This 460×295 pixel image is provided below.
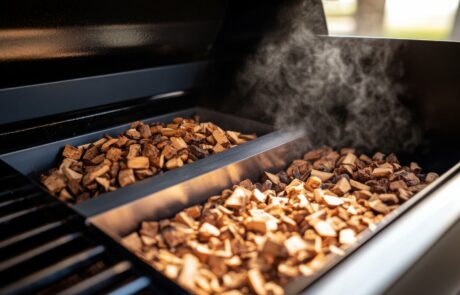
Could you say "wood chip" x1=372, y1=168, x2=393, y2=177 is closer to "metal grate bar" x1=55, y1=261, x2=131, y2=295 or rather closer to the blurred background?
the blurred background

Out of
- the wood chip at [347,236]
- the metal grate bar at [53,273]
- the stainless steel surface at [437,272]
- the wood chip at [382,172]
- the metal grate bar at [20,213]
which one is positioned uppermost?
the metal grate bar at [20,213]

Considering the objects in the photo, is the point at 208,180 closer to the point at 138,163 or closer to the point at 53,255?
the point at 138,163

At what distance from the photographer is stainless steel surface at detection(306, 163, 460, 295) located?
0.76 metres

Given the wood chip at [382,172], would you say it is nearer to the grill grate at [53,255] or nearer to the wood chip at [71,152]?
the grill grate at [53,255]

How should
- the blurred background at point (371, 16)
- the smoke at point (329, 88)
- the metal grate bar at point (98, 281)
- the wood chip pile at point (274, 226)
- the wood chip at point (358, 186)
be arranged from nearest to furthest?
the metal grate bar at point (98, 281) < the wood chip pile at point (274, 226) < the wood chip at point (358, 186) < the smoke at point (329, 88) < the blurred background at point (371, 16)

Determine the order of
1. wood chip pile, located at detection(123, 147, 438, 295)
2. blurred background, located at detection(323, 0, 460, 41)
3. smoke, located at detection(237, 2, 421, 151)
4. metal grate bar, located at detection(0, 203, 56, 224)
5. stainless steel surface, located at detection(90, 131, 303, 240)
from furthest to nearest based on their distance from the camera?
1. blurred background, located at detection(323, 0, 460, 41)
2. smoke, located at detection(237, 2, 421, 151)
3. stainless steel surface, located at detection(90, 131, 303, 240)
4. metal grate bar, located at detection(0, 203, 56, 224)
5. wood chip pile, located at detection(123, 147, 438, 295)

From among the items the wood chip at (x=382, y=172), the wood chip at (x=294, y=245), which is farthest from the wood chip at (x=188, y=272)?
the wood chip at (x=382, y=172)

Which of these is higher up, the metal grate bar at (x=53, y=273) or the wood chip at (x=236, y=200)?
the wood chip at (x=236, y=200)

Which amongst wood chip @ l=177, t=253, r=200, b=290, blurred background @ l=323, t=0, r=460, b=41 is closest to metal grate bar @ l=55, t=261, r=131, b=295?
wood chip @ l=177, t=253, r=200, b=290

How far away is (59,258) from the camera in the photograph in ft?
2.93

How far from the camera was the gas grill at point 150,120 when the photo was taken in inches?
33.0

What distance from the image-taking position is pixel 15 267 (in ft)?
2.77

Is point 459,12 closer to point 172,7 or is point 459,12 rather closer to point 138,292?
point 172,7

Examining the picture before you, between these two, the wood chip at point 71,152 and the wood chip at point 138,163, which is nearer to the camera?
the wood chip at point 138,163
